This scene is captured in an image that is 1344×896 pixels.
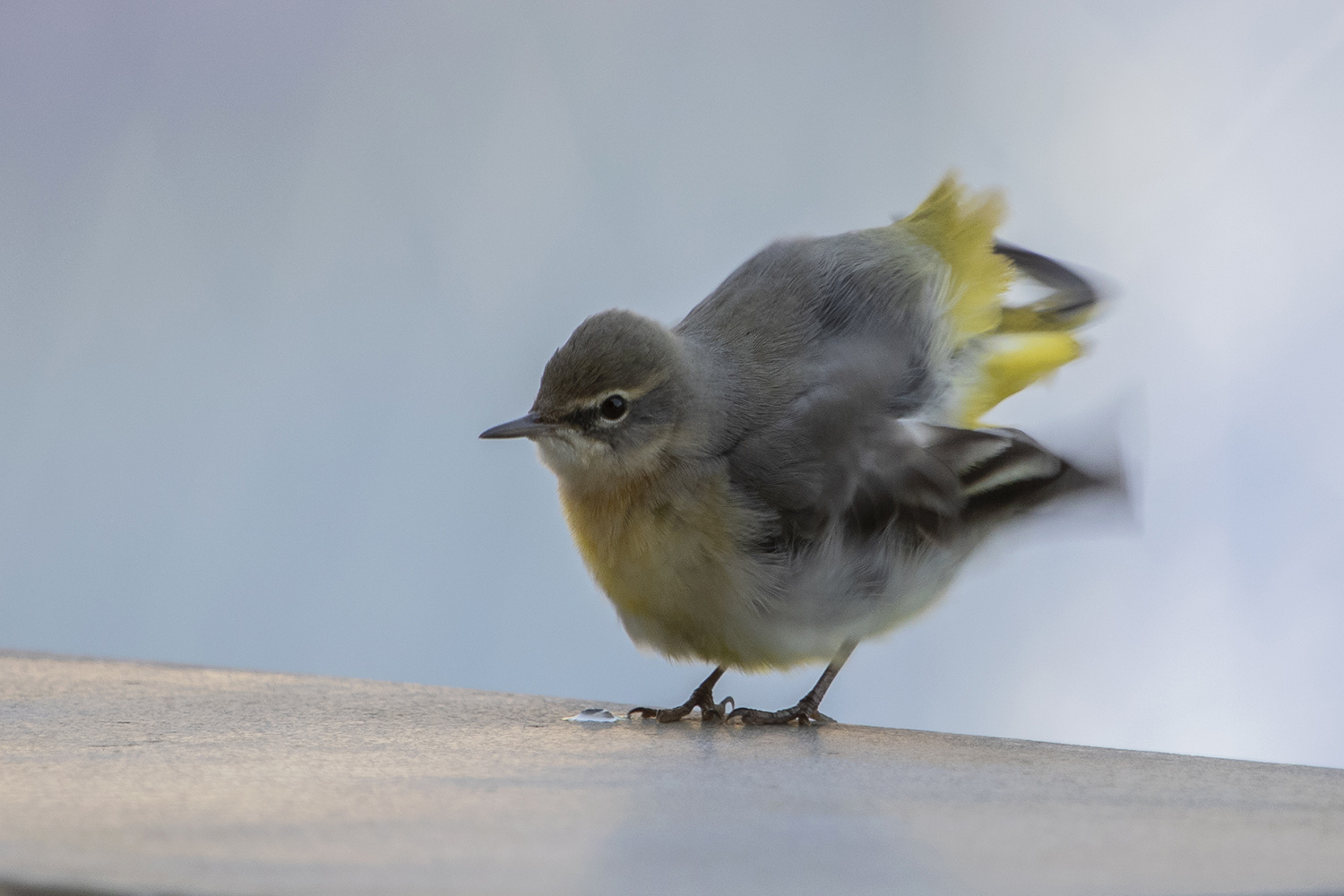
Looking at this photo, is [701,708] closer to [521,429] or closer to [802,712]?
[802,712]

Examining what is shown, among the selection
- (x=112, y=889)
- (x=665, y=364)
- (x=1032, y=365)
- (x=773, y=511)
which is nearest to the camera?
(x=112, y=889)

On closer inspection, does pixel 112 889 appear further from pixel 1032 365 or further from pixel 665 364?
pixel 1032 365

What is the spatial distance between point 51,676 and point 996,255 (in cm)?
189

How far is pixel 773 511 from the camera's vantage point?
203 centimetres

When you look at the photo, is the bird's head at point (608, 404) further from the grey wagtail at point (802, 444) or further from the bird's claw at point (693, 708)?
the bird's claw at point (693, 708)

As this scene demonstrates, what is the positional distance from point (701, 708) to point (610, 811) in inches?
39.9

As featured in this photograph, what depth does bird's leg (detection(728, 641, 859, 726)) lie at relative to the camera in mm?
2100

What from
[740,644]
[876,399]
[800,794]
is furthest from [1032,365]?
[800,794]

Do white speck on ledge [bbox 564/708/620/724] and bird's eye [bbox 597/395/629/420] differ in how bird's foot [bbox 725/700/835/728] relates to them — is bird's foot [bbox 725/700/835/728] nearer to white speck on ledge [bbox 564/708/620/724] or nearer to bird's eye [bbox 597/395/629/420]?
white speck on ledge [bbox 564/708/620/724]

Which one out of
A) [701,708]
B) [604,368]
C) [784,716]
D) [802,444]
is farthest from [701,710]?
[604,368]

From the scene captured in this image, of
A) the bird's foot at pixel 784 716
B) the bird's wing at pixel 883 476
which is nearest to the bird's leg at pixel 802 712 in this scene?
the bird's foot at pixel 784 716

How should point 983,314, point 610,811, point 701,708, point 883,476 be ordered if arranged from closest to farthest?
point 610,811, point 883,476, point 701,708, point 983,314

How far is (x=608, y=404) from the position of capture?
2.22 metres

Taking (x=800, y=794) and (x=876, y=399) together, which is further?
(x=876, y=399)
